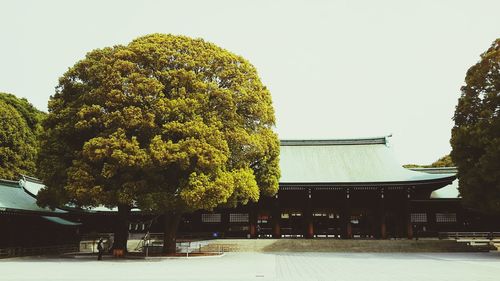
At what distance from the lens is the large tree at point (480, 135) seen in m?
24.3

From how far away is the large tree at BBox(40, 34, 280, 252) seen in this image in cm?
2108

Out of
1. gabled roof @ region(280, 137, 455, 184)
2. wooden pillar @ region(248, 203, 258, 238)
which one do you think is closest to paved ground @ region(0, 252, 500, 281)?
wooden pillar @ region(248, 203, 258, 238)

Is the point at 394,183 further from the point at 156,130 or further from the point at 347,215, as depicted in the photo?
the point at 156,130

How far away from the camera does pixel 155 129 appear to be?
875 inches

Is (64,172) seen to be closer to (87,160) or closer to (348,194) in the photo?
(87,160)

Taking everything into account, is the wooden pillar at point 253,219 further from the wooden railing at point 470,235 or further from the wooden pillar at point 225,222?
the wooden railing at point 470,235

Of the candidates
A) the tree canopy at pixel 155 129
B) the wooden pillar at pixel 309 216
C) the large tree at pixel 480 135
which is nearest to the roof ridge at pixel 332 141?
the wooden pillar at pixel 309 216

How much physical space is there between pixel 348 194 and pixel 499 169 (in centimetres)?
1070

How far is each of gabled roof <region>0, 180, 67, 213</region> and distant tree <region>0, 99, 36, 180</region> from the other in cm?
1345

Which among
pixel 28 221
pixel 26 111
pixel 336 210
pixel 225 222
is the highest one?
pixel 26 111

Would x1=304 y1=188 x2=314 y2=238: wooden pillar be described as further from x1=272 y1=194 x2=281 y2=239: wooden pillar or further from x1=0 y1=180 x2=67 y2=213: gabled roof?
x1=0 y1=180 x2=67 y2=213: gabled roof

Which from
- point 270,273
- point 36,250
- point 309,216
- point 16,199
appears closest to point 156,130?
point 270,273

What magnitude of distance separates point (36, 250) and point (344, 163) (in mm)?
23597

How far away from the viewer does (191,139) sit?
21.3 meters
